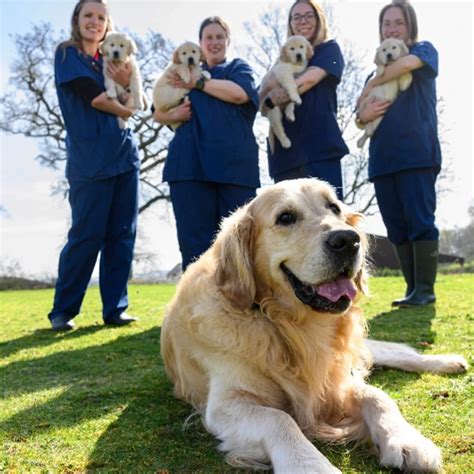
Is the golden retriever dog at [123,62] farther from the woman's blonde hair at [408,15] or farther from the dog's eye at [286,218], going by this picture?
the dog's eye at [286,218]

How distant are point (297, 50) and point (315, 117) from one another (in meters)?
1.09

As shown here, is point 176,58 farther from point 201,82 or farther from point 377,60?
point 377,60

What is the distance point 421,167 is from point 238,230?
11.1 feet

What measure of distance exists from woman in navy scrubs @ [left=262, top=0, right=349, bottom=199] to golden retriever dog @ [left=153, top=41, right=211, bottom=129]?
0.93 m

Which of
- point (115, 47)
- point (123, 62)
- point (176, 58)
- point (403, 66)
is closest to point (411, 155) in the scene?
point (403, 66)

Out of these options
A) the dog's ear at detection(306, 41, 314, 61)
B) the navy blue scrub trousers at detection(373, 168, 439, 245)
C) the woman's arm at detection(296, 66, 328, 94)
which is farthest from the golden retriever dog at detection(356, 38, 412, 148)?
the woman's arm at detection(296, 66, 328, 94)

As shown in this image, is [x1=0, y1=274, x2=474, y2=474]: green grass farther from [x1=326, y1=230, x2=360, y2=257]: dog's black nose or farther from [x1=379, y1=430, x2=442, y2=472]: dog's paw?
Answer: [x1=326, y1=230, x2=360, y2=257]: dog's black nose

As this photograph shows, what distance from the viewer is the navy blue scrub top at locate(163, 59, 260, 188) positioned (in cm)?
455

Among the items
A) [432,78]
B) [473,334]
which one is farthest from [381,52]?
[473,334]

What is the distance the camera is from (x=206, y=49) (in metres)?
5.05

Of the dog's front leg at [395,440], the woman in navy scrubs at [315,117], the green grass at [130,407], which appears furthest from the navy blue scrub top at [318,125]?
the dog's front leg at [395,440]

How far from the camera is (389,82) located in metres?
5.75

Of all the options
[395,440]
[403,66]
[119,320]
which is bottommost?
[119,320]

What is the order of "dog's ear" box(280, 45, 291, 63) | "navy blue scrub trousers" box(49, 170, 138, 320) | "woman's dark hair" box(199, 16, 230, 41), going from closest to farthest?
"woman's dark hair" box(199, 16, 230, 41), "navy blue scrub trousers" box(49, 170, 138, 320), "dog's ear" box(280, 45, 291, 63)
